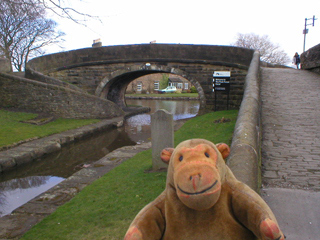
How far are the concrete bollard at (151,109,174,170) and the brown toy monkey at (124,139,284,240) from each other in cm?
417

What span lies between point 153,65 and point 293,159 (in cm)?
1527

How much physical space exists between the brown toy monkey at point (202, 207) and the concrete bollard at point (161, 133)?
4166mm

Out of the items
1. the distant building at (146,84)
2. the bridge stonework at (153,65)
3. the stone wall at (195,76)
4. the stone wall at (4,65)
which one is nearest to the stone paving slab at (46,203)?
the stone wall at (195,76)

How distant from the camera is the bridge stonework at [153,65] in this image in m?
16.6

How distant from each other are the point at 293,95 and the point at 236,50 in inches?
351

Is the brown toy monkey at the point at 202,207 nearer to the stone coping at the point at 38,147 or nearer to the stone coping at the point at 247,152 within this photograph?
the stone coping at the point at 247,152

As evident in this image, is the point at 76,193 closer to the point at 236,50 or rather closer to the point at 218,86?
the point at 218,86

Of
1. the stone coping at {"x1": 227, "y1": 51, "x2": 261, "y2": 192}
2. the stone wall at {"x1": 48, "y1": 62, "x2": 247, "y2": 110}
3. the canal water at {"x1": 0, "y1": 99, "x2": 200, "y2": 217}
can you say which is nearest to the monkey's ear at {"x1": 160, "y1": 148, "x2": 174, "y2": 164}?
the stone coping at {"x1": 227, "y1": 51, "x2": 261, "y2": 192}

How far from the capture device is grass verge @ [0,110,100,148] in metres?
9.88

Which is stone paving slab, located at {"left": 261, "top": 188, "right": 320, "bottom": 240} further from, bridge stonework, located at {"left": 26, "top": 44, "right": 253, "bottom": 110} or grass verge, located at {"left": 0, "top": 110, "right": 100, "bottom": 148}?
bridge stonework, located at {"left": 26, "top": 44, "right": 253, "bottom": 110}

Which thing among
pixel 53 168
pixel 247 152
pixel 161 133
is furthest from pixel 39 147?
pixel 247 152

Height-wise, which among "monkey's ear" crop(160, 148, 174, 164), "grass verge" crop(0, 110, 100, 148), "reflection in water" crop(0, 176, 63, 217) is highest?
"monkey's ear" crop(160, 148, 174, 164)

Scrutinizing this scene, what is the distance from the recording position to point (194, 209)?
5.35ft

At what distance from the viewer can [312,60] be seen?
1172cm
